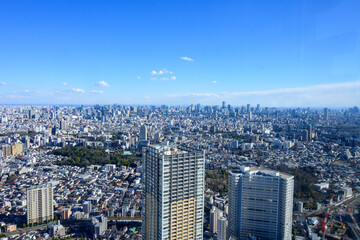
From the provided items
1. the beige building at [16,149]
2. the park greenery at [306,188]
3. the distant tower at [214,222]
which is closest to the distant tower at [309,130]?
the park greenery at [306,188]

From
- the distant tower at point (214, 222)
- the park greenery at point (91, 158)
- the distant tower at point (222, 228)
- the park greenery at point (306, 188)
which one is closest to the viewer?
the distant tower at point (222, 228)

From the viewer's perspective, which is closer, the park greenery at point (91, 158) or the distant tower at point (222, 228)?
the distant tower at point (222, 228)

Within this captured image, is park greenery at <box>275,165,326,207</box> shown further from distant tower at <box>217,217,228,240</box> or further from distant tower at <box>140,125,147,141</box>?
distant tower at <box>140,125,147,141</box>

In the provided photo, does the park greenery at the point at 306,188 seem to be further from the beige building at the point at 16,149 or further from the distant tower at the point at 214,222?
the beige building at the point at 16,149

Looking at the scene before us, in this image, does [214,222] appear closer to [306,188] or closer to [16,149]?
[306,188]

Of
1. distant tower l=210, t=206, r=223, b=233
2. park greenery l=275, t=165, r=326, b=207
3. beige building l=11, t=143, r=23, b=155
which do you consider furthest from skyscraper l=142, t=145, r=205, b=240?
beige building l=11, t=143, r=23, b=155

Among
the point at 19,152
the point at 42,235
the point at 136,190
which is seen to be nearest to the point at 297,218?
the point at 136,190
